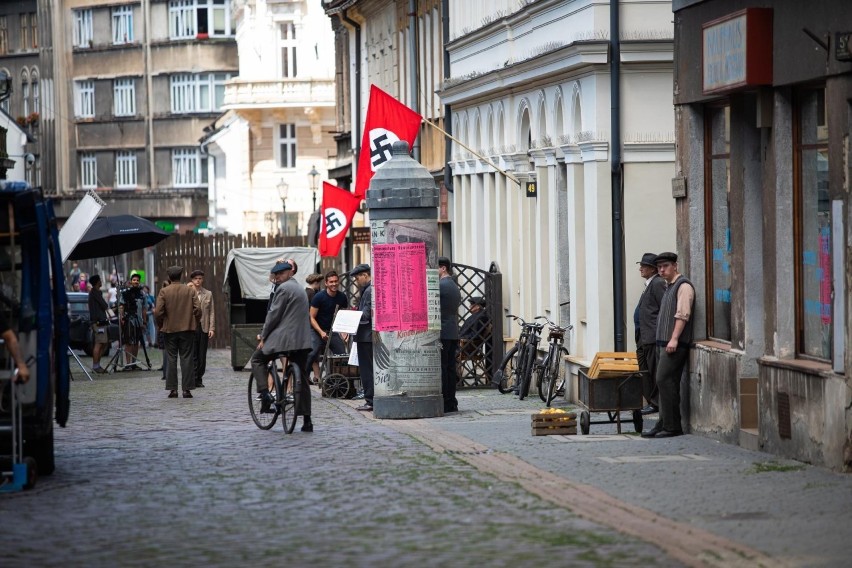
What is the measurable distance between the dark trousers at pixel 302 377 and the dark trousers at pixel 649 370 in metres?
3.31

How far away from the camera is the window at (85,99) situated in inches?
3383

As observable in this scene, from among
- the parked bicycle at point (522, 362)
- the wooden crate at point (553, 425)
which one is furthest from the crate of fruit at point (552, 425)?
the parked bicycle at point (522, 362)

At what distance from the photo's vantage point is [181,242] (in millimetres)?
47938

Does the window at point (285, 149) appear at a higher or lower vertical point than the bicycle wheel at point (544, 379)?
higher

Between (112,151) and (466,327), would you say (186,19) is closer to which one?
(112,151)

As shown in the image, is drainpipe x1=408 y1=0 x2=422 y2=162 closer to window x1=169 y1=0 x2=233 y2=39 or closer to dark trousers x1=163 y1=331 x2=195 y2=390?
dark trousers x1=163 y1=331 x2=195 y2=390

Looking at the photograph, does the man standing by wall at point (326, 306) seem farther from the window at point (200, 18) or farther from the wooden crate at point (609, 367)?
the window at point (200, 18)

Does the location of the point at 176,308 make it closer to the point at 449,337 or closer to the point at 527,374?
the point at 527,374

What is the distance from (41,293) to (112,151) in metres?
71.4

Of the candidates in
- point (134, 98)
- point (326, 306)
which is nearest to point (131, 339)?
point (326, 306)

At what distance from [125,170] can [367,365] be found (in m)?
62.4

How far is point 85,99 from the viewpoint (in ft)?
283

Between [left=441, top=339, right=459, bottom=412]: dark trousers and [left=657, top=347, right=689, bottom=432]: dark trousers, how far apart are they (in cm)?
Result: 471

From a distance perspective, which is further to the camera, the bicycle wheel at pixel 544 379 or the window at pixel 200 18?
the window at pixel 200 18
